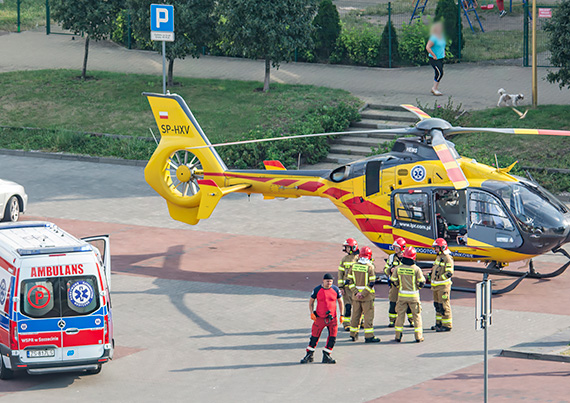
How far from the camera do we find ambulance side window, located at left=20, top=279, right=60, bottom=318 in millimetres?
13828

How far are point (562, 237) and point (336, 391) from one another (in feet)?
21.2

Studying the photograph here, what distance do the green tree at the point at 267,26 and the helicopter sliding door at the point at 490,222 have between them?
14.6 metres

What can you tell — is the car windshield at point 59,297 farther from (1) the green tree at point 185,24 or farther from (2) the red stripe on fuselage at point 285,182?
(1) the green tree at point 185,24

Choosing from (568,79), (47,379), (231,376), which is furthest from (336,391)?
(568,79)

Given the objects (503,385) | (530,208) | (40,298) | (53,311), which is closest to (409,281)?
(503,385)

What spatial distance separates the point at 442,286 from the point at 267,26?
1667 centimetres

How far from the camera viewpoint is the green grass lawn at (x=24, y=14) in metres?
42.2

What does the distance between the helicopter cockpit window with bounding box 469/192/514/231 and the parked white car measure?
11771 millimetres

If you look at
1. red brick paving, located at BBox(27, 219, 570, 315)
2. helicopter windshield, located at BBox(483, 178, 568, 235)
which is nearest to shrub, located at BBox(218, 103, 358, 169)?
red brick paving, located at BBox(27, 219, 570, 315)

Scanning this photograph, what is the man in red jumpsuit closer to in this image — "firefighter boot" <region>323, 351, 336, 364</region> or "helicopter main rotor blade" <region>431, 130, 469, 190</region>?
"firefighter boot" <region>323, 351, 336, 364</region>

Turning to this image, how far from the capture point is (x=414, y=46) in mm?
35312

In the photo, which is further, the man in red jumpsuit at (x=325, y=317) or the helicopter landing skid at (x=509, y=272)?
the helicopter landing skid at (x=509, y=272)

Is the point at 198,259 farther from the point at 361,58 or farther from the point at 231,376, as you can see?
the point at 361,58

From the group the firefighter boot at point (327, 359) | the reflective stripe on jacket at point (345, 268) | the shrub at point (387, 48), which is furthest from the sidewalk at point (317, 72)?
the firefighter boot at point (327, 359)
